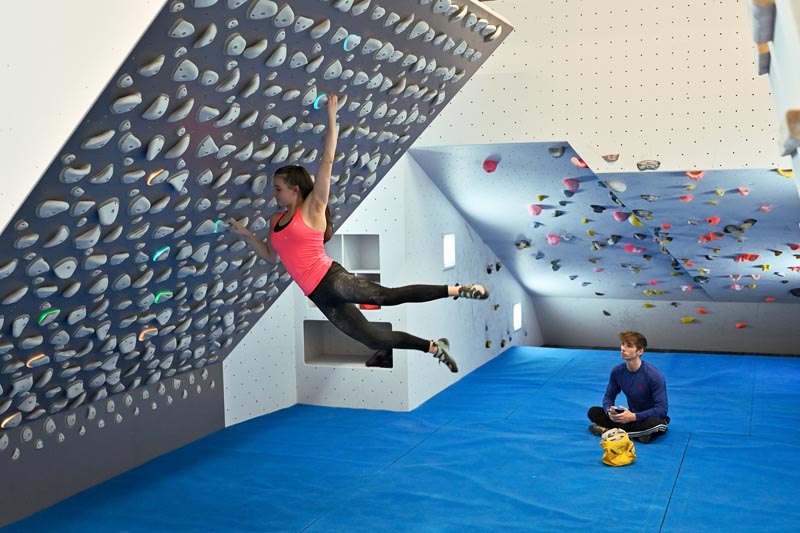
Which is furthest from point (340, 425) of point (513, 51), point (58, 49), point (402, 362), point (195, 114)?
point (58, 49)

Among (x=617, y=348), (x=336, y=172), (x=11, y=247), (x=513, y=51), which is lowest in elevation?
(x=617, y=348)

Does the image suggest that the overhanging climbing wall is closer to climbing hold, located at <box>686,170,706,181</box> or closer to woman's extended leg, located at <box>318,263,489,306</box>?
woman's extended leg, located at <box>318,263,489,306</box>

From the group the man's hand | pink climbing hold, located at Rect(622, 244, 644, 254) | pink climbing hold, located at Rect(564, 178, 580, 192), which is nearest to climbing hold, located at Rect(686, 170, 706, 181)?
pink climbing hold, located at Rect(564, 178, 580, 192)

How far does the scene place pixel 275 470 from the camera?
489cm

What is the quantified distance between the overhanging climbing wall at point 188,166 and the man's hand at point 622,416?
2.01m

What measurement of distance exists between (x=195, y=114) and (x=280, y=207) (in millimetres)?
1233

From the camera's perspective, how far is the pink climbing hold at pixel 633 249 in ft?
23.0

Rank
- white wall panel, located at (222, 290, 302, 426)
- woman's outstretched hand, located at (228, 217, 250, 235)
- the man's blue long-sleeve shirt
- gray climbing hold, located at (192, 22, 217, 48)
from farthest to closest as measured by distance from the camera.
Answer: white wall panel, located at (222, 290, 302, 426)
the man's blue long-sleeve shirt
woman's outstretched hand, located at (228, 217, 250, 235)
gray climbing hold, located at (192, 22, 217, 48)

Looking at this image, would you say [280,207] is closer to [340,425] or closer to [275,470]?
[275,470]

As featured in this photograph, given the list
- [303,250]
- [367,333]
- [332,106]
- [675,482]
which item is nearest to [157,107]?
[332,106]

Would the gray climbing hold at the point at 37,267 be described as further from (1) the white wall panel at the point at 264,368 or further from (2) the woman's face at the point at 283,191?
(1) the white wall panel at the point at 264,368

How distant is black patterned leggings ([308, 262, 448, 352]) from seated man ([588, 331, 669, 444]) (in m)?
1.88

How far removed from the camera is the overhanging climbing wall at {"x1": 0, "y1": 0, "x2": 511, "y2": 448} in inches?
111

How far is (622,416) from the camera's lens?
5.19 m
